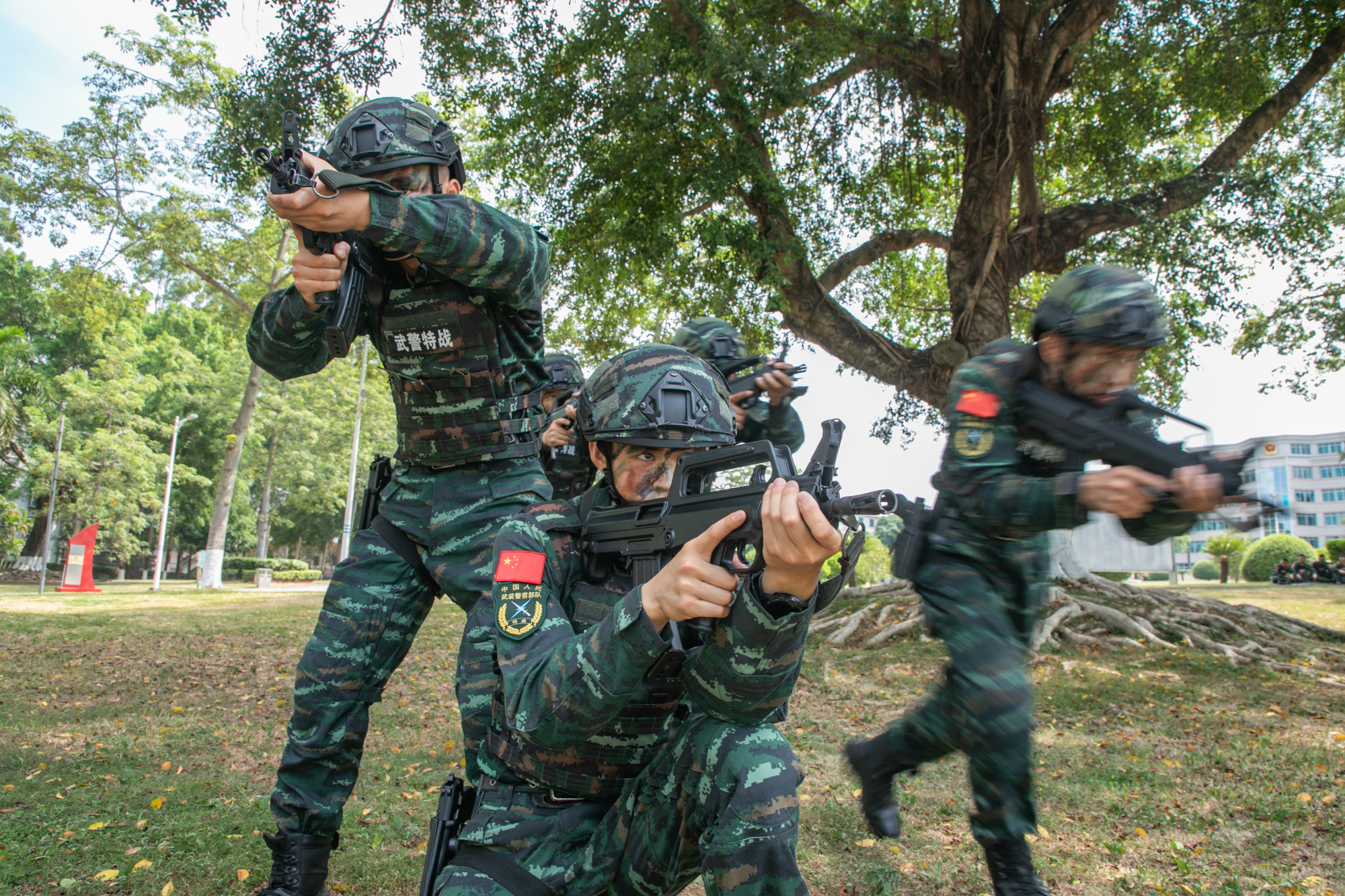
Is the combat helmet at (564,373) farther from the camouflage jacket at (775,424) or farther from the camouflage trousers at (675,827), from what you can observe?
the camouflage trousers at (675,827)

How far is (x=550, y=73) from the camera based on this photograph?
10453mm

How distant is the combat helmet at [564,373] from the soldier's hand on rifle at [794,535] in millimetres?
3636

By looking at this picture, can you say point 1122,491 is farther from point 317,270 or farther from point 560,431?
point 560,431

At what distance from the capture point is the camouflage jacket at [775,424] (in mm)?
4805

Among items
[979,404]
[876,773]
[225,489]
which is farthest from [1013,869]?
[225,489]

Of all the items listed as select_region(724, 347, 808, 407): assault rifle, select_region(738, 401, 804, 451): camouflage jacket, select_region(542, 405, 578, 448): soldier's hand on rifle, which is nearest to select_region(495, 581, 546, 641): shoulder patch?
select_region(542, 405, 578, 448): soldier's hand on rifle

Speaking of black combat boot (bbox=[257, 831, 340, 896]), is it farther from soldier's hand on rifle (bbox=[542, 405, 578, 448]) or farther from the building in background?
the building in background

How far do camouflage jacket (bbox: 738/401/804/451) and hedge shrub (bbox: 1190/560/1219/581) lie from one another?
155 ft

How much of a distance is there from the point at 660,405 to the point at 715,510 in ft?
1.89

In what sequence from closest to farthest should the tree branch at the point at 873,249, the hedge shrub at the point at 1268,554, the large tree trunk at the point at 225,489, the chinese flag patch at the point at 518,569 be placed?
the chinese flag patch at the point at 518,569 < the tree branch at the point at 873,249 < the large tree trunk at the point at 225,489 < the hedge shrub at the point at 1268,554

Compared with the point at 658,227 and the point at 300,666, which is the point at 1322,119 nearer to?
the point at 658,227

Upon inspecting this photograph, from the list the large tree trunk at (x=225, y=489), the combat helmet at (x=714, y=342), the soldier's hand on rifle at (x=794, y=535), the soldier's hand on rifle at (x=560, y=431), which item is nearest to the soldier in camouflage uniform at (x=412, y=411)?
the soldier's hand on rifle at (x=560, y=431)

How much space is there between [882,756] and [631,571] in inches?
41.8

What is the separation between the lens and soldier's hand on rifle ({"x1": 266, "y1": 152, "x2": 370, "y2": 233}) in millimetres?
2490
